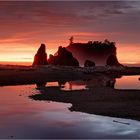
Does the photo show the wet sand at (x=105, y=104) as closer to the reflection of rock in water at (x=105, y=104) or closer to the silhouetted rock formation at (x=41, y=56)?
the reflection of rock in water at (x=105, y=104)

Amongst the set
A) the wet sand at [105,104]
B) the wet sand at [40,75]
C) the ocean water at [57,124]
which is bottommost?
the ocean water at [57,124]

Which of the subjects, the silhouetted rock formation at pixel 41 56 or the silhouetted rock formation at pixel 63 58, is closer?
the silhouetted rock formation at pixel 63 58

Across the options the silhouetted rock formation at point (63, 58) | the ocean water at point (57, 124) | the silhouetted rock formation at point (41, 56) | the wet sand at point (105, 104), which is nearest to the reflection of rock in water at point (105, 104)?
the wet sand at point (105, 104)

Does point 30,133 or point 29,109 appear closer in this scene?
point 30,133

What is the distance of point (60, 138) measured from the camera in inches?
666

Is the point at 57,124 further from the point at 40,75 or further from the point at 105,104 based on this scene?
the point at 40,75

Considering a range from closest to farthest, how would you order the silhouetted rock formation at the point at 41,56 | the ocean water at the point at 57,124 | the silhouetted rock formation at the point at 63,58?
the ocean water at the point at 57,124 → the silhouetted rock formation at the point at 63,58 → the silhouetted rock formation at the point at 41,56

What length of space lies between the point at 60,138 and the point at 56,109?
32.5ft

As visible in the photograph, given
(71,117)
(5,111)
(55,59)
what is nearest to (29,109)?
(5,111)

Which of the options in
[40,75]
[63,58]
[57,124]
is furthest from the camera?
[63,58]

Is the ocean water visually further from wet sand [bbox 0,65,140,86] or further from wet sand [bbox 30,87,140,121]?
wet sand [bbox 0,65,140,86]

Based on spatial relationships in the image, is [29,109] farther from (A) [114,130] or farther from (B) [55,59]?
(B) [55,59]

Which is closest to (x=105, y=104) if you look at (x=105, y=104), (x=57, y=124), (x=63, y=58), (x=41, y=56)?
(x=105, y=104)

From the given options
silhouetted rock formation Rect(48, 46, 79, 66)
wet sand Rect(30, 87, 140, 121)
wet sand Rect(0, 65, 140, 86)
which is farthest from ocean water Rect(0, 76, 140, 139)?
silhouetted rock formation Rect(48, 46, 79, 66)
